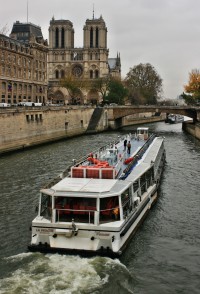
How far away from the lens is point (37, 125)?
53781 millimetres

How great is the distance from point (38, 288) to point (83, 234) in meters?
3.04

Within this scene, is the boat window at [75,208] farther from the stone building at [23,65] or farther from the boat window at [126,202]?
the stone building at [23,65]

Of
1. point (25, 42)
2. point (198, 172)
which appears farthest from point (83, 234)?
Answer: point (25, 42)

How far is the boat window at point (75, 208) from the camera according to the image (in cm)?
1656

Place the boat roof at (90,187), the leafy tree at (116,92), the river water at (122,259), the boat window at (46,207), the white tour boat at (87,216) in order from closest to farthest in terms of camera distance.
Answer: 1. the river water at (122,259)
2. the white tour boat at (87,216)
3. the boat roof at (90,187)
4. the boat window at (46,207)
5. the leafy tree at (116,92)

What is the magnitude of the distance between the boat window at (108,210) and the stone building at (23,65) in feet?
180

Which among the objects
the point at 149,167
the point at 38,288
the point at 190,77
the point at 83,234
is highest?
the point at 190,77

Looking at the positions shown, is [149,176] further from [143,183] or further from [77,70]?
[77,70]

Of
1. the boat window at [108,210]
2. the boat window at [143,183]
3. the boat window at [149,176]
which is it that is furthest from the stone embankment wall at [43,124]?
the boat window at [108,210]

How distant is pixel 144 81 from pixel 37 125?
75686 millimetres

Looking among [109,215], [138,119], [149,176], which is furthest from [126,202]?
[138,119]

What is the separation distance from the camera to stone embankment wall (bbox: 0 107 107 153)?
45531 millimetres

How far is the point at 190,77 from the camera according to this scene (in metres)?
104

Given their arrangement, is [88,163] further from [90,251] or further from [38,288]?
[38,288]
